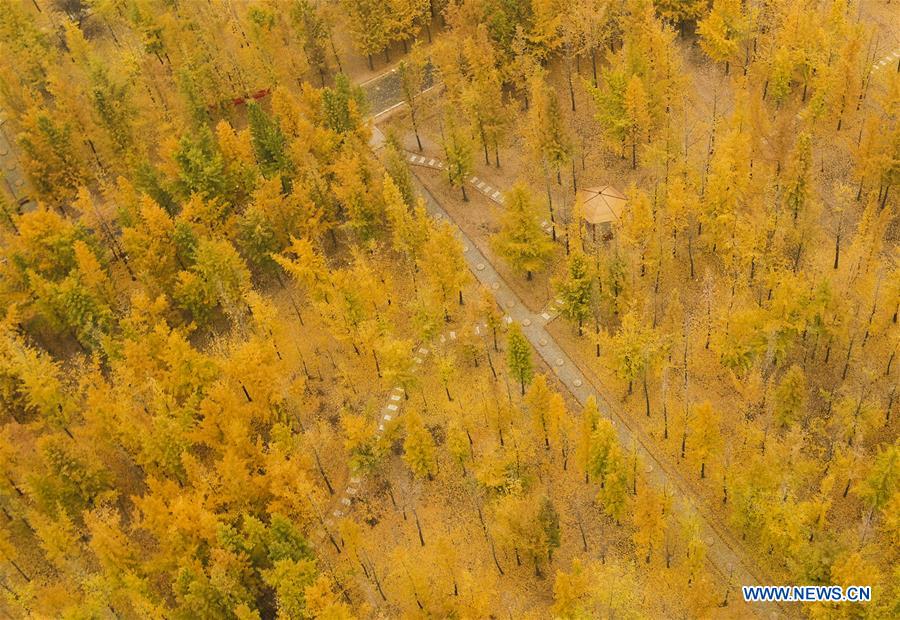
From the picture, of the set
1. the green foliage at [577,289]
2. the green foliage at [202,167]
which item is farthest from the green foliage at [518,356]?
the green foliage at [202,167]

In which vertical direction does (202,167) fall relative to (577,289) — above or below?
above

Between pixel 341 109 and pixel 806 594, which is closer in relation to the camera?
pixel 806 594

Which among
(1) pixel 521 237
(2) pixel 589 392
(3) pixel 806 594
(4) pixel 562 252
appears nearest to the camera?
(3) pixel 806 594

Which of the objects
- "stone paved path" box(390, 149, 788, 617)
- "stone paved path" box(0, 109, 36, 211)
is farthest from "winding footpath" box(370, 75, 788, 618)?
"stone paved path" box(0, 109, 36, 211)

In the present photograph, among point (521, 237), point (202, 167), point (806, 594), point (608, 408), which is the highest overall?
point (202, 167)

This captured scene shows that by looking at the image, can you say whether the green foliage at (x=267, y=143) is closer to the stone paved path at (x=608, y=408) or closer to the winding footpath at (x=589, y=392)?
the winding footpath at (x=589, y=392)

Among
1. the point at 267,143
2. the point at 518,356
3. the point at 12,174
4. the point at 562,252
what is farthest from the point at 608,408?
the point at 12,174

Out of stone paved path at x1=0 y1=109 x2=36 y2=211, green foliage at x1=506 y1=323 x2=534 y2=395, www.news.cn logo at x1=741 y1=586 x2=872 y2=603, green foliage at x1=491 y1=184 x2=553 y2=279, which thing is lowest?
www.news.cn logo at x1=741 y1=586 x2=872 y2=603

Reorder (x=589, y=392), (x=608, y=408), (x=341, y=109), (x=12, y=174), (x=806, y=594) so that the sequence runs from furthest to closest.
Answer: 1. (x=12, y=174)
2. (x=341, y=109)
3. (x=589, y=392)
4. (x=608, y=408)
5. (x=806, y=594)

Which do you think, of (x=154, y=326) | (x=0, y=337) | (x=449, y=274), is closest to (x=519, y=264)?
(x=449, y=274)

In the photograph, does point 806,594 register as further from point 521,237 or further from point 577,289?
point 521,237

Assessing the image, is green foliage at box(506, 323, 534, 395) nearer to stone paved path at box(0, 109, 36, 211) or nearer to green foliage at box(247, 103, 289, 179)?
green foliage at box(247, 103, 289, 179)
